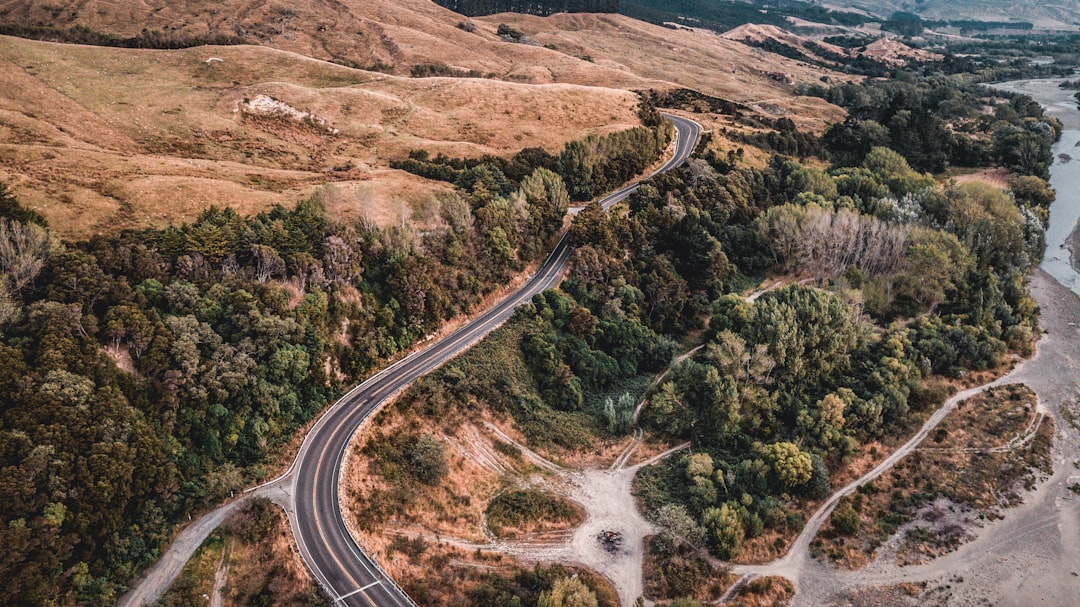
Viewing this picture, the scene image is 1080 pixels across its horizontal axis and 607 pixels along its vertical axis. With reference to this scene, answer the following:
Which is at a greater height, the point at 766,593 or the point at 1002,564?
the point at 1002,564

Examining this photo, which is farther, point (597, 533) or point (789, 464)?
point (789, 464)

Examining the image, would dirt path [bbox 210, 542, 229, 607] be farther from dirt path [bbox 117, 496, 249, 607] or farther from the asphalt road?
the asphalt road

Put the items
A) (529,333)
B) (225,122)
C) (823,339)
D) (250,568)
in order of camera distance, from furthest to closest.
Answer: (225,122)
(529,333)
(823,339)
(250,568)

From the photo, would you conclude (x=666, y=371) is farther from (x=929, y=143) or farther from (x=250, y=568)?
(x=929, y=143)

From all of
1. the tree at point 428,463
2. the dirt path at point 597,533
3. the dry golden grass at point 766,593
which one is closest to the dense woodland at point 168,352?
the tree at point 428,463

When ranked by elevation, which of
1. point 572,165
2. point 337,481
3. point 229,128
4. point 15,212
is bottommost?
point 337,481

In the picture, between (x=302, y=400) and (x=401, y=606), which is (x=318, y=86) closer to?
(x=302, y=400)

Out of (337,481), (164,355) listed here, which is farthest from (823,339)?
(164,355)

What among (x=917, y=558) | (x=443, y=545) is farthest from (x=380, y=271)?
(x=917, y=558)
